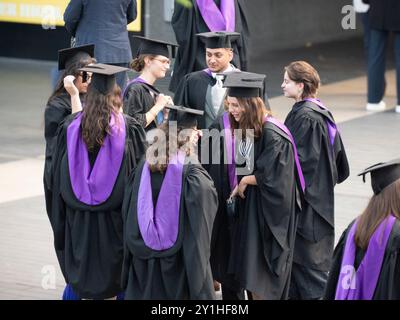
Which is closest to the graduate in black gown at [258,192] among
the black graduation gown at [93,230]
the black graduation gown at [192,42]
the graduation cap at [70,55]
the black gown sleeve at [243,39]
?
the black graduation gown at [93,230]

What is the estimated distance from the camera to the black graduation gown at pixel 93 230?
7301 mm

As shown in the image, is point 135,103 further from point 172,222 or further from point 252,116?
point 172,222

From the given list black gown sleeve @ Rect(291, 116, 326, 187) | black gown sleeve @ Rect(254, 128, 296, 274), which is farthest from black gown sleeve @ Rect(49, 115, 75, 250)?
black gown sleeve @ Rect(291, 116, 326, 187)

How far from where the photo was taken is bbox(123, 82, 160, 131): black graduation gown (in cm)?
833

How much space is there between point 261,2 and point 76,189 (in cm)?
1329

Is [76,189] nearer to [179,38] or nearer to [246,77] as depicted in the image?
[246,77]

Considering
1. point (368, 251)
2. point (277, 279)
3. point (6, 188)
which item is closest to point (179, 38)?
point (6, 188)

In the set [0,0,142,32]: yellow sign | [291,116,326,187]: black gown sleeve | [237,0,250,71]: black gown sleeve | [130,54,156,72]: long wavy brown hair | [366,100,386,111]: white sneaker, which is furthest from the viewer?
[0,0,142,32]: yellow sign

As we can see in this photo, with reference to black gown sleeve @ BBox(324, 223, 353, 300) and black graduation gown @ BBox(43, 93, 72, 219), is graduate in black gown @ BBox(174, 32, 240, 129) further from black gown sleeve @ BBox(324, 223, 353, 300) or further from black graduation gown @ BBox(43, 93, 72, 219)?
black gown sleeve @ BBox(324, 223, 353, 300)

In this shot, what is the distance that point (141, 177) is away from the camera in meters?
6.73

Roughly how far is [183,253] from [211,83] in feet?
8.06

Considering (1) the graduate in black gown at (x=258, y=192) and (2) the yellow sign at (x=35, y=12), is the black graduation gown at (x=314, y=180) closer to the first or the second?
(1) the graduate in black gown at (x=258, y=192)

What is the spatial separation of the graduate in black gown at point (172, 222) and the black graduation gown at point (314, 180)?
147 cm

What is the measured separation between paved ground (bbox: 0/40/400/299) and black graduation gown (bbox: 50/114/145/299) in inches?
34.9
